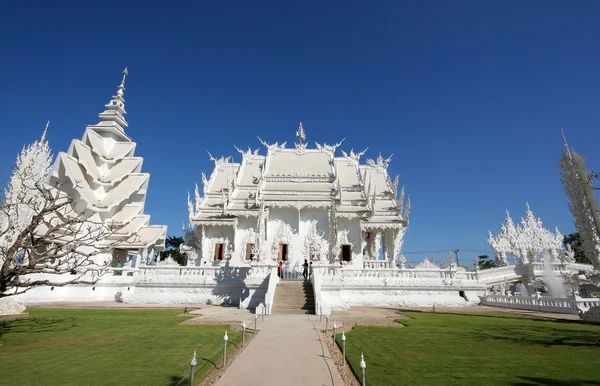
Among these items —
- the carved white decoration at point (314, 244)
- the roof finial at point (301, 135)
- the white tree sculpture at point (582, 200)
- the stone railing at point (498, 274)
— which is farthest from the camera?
the roof finial at point (301, 135)

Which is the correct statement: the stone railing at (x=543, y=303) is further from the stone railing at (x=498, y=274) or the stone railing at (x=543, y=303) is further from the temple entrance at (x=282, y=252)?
the temple entrance at (x=282, y=252)

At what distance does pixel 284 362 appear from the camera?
5.66 m

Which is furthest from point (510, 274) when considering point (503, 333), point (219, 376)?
point (219, 376)

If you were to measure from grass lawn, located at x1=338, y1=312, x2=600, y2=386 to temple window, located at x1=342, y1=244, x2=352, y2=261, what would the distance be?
14012mm

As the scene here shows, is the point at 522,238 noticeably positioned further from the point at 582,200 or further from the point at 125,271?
the point at 125,271

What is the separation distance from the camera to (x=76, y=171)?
2189 centimetres

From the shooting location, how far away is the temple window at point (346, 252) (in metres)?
23.9

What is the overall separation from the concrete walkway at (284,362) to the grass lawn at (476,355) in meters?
0.68

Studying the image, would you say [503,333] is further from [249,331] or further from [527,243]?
[527,243]

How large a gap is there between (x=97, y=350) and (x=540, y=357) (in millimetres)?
9147

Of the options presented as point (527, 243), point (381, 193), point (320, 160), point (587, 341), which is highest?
point (320, 160)

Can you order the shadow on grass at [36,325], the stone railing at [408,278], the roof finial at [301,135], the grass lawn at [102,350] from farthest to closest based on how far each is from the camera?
the roof finial at [301,135] → the stone railing at [408,278] → the shadow on grass at [36,325] → the grass lawn at [102,350]

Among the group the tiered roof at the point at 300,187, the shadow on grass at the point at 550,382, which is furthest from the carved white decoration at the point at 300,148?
the shadow on grass at the point at 550,382

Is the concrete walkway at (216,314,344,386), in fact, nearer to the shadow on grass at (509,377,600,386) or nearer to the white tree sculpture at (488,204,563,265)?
the shadow on grass at (509,377,600,386)
